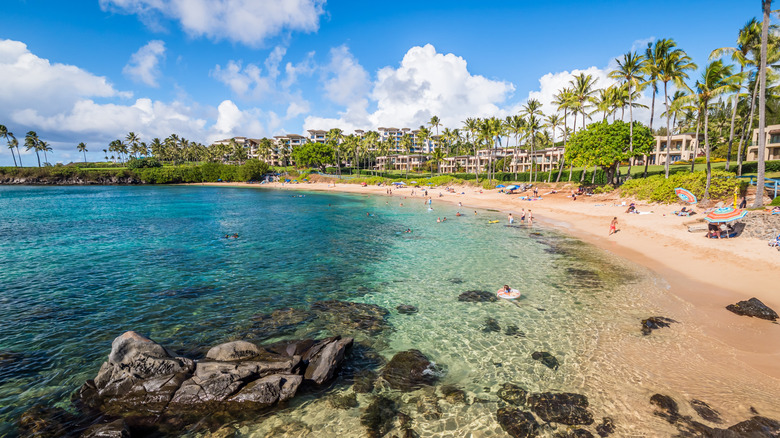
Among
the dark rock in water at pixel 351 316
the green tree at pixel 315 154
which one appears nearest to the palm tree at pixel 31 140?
the green tree at pixel 315 154

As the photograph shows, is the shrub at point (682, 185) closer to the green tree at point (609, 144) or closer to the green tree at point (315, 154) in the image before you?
the green tree at point (609, 144)

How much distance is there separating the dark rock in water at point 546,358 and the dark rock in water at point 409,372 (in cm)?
395

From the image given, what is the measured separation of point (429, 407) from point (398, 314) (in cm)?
640

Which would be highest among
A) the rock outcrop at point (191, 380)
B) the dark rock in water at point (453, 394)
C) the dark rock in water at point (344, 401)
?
the rock outcrop at point (191, 380)

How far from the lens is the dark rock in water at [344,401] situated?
952 centimetres

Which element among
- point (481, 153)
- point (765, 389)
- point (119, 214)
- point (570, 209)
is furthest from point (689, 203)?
point (481, 153)

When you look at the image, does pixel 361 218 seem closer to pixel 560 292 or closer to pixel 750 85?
pixel 560 292

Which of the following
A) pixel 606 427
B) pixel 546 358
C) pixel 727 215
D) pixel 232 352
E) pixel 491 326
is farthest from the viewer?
pixel 727 215

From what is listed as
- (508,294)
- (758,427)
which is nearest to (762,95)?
(508,294)

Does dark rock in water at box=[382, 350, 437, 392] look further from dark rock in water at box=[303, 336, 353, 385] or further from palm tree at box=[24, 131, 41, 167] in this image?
palm tree at box=[24, 131, 41, 167]

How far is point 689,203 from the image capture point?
37906mm

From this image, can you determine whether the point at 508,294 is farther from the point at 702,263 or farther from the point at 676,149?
the point at 676,149

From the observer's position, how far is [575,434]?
8.30 m

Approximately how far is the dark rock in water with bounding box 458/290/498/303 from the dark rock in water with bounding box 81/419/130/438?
1389 centimetres
